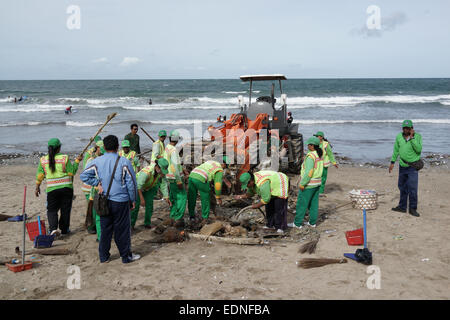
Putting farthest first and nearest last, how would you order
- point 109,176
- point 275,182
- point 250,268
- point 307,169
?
point 307,169 < point 275,182 < point 250,268 < point 109,176

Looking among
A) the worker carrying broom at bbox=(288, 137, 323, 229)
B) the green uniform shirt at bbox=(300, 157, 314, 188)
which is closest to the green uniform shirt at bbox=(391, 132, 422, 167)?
the worker carrying broom at bbox=(288, 137, 323, 229)

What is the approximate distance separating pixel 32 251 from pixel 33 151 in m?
11.3

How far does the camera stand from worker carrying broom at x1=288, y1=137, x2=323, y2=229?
20.9ft

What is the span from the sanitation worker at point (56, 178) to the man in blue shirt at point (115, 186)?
4.34ft

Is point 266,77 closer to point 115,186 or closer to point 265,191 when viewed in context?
point 265,191

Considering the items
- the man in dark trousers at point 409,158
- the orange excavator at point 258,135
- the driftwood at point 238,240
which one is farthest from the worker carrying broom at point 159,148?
the man in dark trousers at point 409,158

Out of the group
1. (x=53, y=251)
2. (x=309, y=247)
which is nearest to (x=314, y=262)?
(x=309, y=247)

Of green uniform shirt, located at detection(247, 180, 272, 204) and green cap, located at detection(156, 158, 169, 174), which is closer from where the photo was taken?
green uniform shirt, located at detection(247, 180, 272, 204)

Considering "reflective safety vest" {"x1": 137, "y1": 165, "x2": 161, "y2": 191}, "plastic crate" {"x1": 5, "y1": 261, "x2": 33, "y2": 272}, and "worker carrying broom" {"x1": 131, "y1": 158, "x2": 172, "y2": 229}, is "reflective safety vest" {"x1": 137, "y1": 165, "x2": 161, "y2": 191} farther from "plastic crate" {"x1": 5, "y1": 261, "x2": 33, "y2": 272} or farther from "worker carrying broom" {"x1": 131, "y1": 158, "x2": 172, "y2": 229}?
"plastic crate" {"x1": 5, "y1": 261, "x2": 33, "y2": 272}

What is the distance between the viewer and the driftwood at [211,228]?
6188 millimetres

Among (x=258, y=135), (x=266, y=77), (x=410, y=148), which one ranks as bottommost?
(x=410, y=148)

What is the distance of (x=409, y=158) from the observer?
23.6ft

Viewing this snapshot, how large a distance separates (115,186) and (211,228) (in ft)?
6.38
